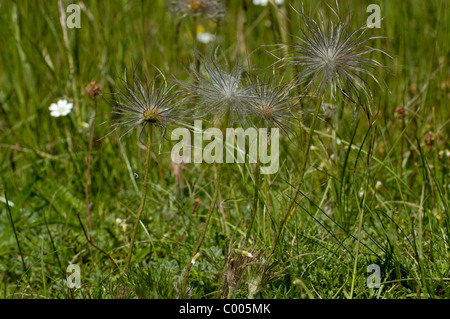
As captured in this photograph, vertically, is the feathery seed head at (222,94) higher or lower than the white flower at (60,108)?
higher

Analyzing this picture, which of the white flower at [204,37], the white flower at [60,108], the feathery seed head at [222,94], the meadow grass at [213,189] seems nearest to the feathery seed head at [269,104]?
the feathery seed head at [222,94]

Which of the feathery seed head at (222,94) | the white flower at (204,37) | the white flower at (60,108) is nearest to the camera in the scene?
the feathery seed head at (222,94)

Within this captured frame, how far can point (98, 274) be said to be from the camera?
204 centimetres

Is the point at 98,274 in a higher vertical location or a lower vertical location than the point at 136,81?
lower

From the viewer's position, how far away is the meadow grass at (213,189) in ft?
5.83

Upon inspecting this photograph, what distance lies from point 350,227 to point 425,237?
27cm

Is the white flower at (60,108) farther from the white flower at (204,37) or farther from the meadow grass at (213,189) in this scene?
the white flower at (204,37)

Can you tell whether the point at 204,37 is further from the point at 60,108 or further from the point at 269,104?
the point at 269,104

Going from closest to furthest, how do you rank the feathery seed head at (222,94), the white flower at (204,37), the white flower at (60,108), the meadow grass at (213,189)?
the feathery seed head at (222,94) → the meadow grass at (213,189) → the white flower at (60,108) → the white flower at (204,37)

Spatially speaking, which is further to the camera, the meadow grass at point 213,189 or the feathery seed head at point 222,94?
the meadow grass at point 213,189

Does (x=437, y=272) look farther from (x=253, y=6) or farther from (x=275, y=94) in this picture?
(x=253, y=6)

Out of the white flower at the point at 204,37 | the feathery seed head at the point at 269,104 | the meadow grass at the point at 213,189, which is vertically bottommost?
the meadow grass at the point at 213,189

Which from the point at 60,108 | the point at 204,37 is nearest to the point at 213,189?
the point at 60,108
